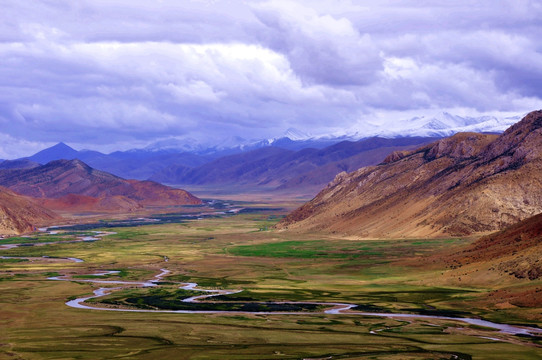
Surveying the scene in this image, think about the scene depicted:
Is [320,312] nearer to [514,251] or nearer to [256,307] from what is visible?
[256,307]

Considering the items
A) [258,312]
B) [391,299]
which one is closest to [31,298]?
[258,312]

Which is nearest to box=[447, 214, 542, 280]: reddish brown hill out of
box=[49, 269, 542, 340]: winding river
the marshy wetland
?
the marshy wetland

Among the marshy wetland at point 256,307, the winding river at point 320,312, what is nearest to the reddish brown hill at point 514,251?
the marshy wetland at point 256,307

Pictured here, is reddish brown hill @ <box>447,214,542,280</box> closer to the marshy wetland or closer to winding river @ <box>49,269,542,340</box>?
the marshy wetland

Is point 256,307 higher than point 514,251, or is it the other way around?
point 514,251

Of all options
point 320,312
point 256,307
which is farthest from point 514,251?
point 256,307

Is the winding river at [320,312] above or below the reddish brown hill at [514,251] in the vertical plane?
Result: below

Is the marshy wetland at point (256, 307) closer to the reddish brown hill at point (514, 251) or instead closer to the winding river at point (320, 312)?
the winding river at point (320, 312)

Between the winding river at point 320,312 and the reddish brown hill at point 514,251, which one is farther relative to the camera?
the reddish brown hill at point 514,251

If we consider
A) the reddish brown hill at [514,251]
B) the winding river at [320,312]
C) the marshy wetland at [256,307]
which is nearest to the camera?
the marshy wetland at [256,307]
